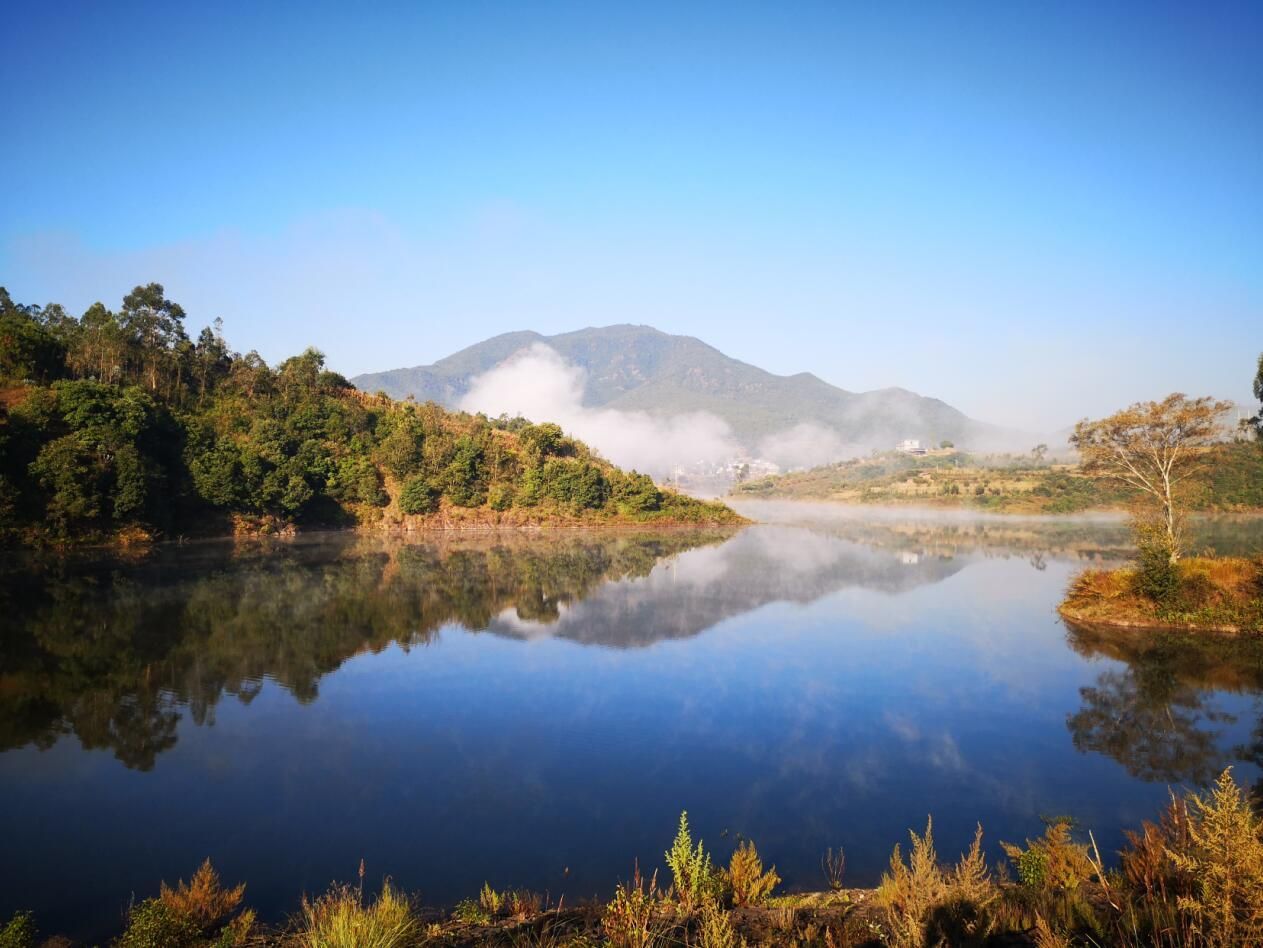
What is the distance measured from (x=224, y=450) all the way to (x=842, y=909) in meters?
48.1

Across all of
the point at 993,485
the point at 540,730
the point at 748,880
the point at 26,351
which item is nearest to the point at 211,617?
the point at 540,730

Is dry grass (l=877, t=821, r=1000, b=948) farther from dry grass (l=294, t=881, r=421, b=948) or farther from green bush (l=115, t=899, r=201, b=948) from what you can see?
green bush (l=115, t=899, r=201, b=948)

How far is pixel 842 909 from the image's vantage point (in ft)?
24.4

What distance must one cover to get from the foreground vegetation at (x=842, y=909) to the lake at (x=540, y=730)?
69 centimetres

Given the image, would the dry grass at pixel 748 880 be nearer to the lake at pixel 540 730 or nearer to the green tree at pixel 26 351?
the lake at pixel 540 730

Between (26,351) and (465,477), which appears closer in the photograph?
(26,351)

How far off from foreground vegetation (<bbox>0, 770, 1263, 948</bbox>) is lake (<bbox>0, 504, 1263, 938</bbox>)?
2.26ft

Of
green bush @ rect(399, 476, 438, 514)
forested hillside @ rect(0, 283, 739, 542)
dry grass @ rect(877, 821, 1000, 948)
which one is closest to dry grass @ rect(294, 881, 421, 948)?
dry grass @ rect(877, 821, 1000, 948)

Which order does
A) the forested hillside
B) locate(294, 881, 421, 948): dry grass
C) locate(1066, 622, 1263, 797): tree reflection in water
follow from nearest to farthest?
locate(294, 881, 421, 948): dry grass → locate(1066, 622, 1263, 797): tree reflection in water → the forested hillside

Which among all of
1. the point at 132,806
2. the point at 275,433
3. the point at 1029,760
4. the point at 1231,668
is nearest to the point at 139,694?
the point at 132,806

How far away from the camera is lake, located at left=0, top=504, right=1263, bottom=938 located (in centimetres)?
923

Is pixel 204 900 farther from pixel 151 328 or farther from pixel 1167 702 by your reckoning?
pixel 151 328

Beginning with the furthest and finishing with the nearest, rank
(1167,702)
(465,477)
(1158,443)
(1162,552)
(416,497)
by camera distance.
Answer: (465,477) → (416,497) → (1158,443) → (1162,552) → (1167,702)

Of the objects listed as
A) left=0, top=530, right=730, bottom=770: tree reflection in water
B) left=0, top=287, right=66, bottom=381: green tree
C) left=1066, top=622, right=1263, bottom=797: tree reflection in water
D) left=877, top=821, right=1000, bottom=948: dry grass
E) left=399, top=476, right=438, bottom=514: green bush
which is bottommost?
left=1066, top=622, right=1263, bottom=797: tree reflection in water
